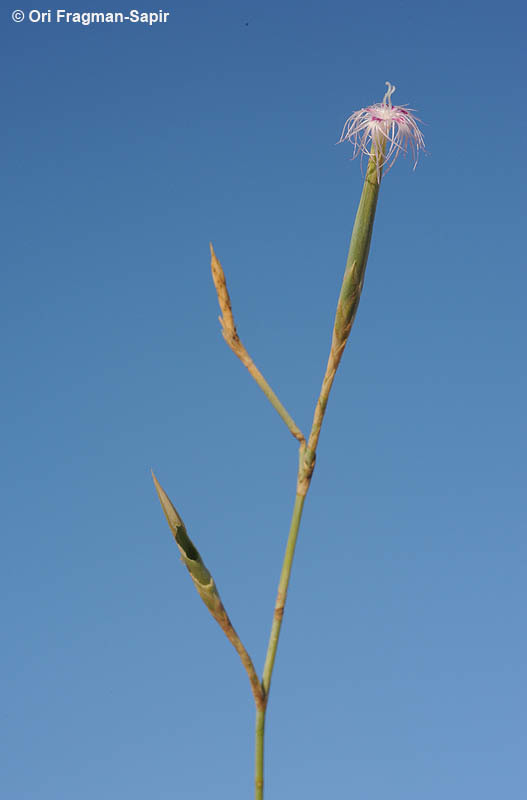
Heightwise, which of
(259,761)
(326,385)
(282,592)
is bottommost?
(259,761)

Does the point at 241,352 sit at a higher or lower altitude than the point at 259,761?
higher

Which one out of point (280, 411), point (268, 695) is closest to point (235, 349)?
point (280, 411)

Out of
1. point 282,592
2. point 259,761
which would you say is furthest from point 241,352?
point 259,761

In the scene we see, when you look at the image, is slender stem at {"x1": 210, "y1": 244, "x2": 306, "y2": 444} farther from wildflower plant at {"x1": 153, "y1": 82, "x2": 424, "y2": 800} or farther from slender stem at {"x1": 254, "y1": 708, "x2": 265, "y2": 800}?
slender stem at {"x1": 254, "y1": 708, "x2": 265, "y2": 800}

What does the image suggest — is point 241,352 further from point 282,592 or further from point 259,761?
point 259,761

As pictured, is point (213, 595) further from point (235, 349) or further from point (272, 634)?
point (235, 349)

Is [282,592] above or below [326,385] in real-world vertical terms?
below

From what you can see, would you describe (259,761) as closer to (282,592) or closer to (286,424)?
(282,592)

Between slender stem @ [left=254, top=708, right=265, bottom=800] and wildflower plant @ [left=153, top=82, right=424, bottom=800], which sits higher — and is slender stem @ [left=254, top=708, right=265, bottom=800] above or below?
below

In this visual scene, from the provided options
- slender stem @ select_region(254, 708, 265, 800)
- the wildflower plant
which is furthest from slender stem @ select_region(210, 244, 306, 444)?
slender stem @ select_region(254, 708, 265, 800)
